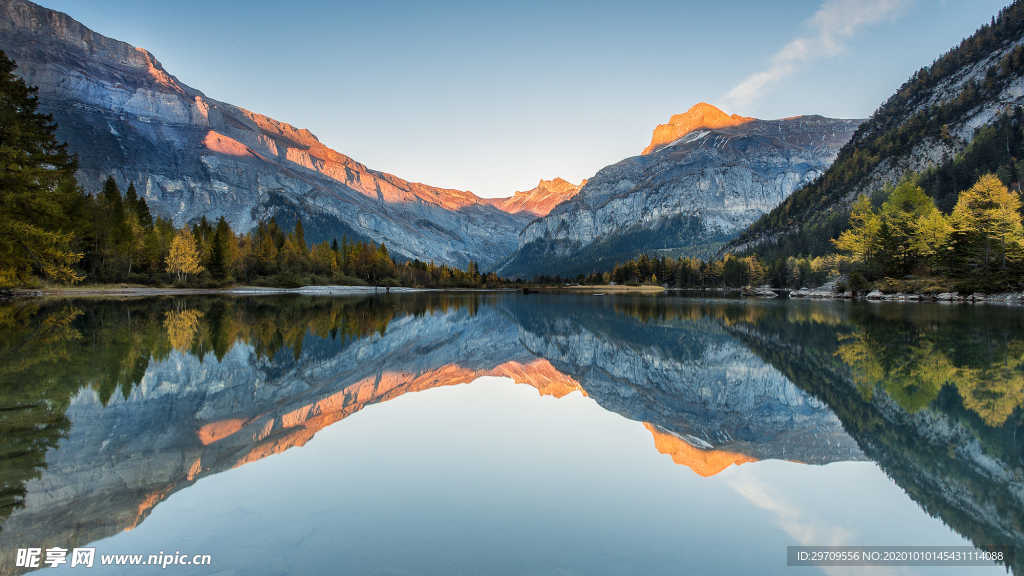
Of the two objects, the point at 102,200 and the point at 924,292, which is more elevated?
the point at 102,200

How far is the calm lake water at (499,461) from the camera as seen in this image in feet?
13.6

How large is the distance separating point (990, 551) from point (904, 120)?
179 m

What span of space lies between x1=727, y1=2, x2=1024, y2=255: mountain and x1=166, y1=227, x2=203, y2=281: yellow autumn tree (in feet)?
406

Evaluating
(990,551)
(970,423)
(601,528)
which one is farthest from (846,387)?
(601,528)

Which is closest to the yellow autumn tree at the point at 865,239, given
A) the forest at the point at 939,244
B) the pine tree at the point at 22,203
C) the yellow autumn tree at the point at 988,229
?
the forest at the point at 939,244

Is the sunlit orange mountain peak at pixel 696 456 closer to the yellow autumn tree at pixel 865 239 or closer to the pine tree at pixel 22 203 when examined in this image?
the pine tree at pixel 22 203

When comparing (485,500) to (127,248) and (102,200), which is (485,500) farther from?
(102,200)

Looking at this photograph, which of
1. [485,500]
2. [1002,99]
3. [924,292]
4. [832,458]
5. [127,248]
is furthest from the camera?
[1002,99]

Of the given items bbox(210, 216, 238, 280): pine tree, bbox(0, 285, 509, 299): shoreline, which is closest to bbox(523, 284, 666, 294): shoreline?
bbox(0, 285, 509, 299): shoreline

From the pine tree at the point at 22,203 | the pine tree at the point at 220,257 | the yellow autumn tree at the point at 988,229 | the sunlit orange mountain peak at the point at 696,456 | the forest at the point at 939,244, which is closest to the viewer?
the sunlit orange mountain peak at the point at 696,456

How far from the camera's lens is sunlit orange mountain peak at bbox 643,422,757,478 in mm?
6430

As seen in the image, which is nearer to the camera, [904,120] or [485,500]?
[485,500]

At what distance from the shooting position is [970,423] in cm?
741

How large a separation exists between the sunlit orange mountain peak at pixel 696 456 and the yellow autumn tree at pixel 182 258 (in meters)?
78.1
